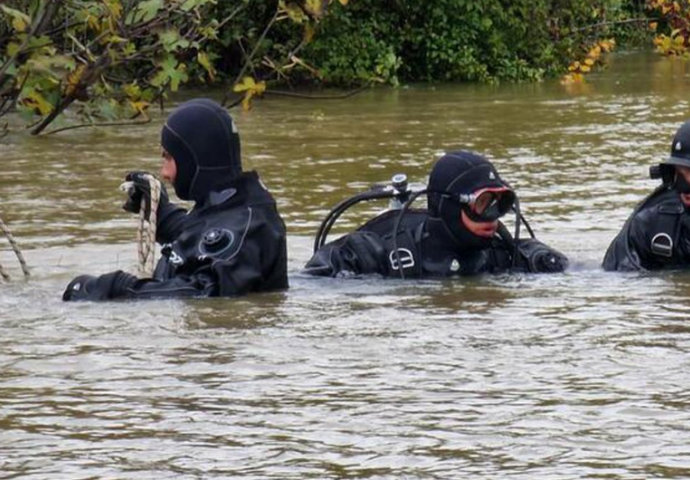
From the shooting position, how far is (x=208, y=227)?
9.45m

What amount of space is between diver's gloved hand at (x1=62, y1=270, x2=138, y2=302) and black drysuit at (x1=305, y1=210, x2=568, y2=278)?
3.79ft

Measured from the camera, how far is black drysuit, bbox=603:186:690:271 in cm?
1030

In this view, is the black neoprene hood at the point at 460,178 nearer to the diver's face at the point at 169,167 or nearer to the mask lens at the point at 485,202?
the mask lens at the point at 485,202

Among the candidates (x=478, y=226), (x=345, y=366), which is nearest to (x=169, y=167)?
(x=478, y=226)

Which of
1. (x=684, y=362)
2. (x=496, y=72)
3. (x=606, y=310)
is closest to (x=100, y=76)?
(x=606, y=310)

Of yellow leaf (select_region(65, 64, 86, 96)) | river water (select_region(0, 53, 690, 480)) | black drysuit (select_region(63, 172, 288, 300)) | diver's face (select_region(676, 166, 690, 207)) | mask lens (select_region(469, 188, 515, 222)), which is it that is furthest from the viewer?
yellow leaf (select_region(65, 64, 86, 96))

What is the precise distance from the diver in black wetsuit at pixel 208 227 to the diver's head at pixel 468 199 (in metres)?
0.95

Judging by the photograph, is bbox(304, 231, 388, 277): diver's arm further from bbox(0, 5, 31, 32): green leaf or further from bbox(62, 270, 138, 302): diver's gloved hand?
Result: bbox(0, 5, 31, 32): green leaf

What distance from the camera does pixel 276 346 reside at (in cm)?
827

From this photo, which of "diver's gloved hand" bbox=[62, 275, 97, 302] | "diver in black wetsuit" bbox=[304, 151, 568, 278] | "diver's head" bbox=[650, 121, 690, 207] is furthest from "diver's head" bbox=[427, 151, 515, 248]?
"diver's gloved hand" bbox=[62, 275, 97, 302]

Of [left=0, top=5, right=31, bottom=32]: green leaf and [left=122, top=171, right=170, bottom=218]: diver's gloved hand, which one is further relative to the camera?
[left=0, top=5, right=31, bottom=32]: green leaf

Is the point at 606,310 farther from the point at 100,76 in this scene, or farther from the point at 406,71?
the point at 406,71

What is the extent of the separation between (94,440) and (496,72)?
2110cm

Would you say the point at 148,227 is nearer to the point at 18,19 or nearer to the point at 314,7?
the point at 18,19
